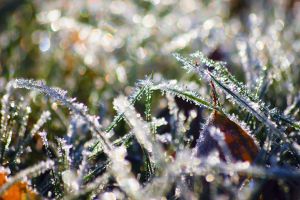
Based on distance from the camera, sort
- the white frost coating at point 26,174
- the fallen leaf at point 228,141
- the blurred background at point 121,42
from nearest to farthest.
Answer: the white frost coating at point 26,174 < the fallen leaf at point 228,141 < the blurred background at point 121,42

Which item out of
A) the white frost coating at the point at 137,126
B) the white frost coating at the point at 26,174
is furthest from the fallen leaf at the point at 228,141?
the white frost coating at the point at 26,174

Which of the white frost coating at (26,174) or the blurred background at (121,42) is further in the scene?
the blurred background at (121,42)

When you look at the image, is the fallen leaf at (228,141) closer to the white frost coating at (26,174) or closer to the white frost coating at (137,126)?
the white frost coating at (137,126)

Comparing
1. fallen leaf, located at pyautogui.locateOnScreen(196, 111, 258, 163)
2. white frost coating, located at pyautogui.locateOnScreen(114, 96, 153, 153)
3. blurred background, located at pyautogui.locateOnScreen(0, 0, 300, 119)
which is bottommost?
fallen leaf, located at pyautogui.locateOnScreen(196, 111, 258, 163)

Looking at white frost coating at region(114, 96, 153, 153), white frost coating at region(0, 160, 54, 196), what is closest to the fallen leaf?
white frost coating at region(114, 96, 153, 153)

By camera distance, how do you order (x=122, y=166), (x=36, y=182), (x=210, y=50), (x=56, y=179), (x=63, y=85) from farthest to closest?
(x=210, y=50)
(x=63, y=85)
(x=36, y=182)
(x=56, y=179)
(x=122, y=166)

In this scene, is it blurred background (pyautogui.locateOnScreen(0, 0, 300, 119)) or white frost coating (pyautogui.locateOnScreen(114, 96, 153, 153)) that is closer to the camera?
white frost coating (pyautogui.locateOnScreen(114, 96, 153, 153))

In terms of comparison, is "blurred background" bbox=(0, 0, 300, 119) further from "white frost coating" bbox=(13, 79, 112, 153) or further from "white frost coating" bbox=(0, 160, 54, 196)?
"white frost coating" bbox=(0, 160, 54, 196)

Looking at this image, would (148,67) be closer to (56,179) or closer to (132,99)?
(132,99)

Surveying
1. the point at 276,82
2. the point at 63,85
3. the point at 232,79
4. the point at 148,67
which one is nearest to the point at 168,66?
the point at 148,67
